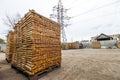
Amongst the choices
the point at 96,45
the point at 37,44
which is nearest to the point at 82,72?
the point at 37,44

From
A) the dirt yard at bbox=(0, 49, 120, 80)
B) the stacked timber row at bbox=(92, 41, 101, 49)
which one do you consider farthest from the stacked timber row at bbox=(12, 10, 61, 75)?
the stacked timber row at bbox=(92, 41, 101, 49)

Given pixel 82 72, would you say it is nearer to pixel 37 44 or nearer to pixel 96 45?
pixel 37 44

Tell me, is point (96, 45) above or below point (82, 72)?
above

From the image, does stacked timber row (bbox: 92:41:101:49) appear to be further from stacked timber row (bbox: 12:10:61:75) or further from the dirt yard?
stacked timber row (bbox: 12:10:61:75)

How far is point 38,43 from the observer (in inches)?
206

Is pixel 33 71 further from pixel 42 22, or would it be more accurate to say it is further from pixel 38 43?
pixel 42 22

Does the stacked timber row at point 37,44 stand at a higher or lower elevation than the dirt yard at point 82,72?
higher

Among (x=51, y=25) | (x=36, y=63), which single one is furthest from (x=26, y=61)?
(x=51, y=25)

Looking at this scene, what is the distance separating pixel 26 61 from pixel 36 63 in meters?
0.65

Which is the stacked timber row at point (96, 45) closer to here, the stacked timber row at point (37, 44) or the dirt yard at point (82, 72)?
the dirt yard at point (82, 72)

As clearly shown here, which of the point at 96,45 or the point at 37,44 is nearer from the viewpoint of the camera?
the point at 37,44

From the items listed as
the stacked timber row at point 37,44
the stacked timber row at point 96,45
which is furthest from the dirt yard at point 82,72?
the stacked timber row at point 96,45

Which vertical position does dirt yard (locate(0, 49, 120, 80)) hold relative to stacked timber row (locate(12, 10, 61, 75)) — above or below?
below

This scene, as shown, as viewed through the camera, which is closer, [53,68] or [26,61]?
[26,61]
